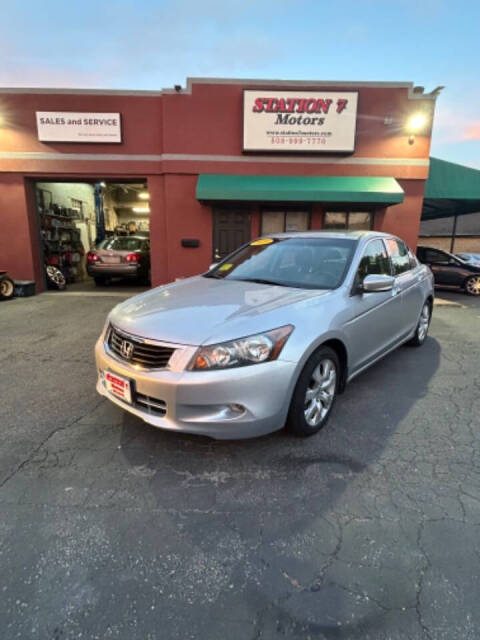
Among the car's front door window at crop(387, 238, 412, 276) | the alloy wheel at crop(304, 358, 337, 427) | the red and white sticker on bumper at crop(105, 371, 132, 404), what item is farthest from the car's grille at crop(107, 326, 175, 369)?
the car's front door window at crop(387, 238, 412, 276)

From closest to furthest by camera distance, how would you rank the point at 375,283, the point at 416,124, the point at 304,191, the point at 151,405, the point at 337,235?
the point at 151,405, the point at 375,283, the point at 337,235, the point at 304,191, the point at 416,124

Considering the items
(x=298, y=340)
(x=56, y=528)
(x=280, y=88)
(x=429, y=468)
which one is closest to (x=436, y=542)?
(x=429, y=468)

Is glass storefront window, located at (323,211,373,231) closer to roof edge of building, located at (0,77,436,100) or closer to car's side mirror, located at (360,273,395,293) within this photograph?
roof edge of building, located at (0,77,436,100)

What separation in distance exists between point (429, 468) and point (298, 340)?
132cm

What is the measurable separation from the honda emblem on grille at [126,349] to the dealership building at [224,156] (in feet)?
23.3

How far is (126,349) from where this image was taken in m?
2.58

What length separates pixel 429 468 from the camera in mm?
2512

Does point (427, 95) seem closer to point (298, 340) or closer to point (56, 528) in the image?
point (298, 340)

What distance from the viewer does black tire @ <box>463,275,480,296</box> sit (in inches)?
436

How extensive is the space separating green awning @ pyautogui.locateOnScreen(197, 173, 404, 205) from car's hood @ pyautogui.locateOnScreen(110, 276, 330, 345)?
6197mm

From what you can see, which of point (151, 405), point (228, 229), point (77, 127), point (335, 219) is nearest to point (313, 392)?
point (151, 405)

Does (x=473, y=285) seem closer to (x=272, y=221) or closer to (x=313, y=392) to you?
(x=272, y=221)

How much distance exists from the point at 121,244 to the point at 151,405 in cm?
1037

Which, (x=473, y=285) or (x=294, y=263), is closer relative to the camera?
(x=294, y=263)
